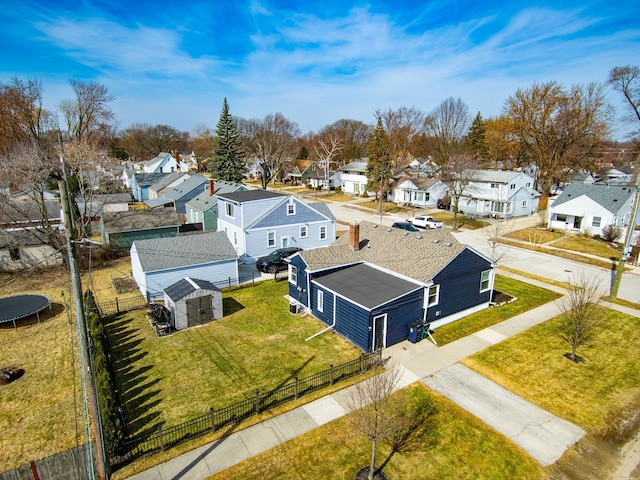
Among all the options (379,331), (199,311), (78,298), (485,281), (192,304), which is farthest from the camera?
(485,281)

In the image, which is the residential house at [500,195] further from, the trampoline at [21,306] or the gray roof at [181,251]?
the trampoline at [21,306]

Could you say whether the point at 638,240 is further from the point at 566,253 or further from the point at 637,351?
the point at 637,351

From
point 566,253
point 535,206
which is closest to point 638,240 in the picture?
point 566,253

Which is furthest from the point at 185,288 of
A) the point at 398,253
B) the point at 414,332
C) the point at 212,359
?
the point at 414,332

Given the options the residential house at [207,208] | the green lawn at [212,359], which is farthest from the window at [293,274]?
the residential house at [207,208]

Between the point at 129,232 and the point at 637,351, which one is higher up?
the point at 129,232

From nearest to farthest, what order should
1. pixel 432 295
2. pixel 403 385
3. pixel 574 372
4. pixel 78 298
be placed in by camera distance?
pixel 78 298 → pixel 403 385 → pixel 574 372 → pixel 432 295

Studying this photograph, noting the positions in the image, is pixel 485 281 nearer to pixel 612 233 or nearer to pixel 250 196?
pixel 250 196

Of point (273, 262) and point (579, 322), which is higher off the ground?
point (579, 322)
